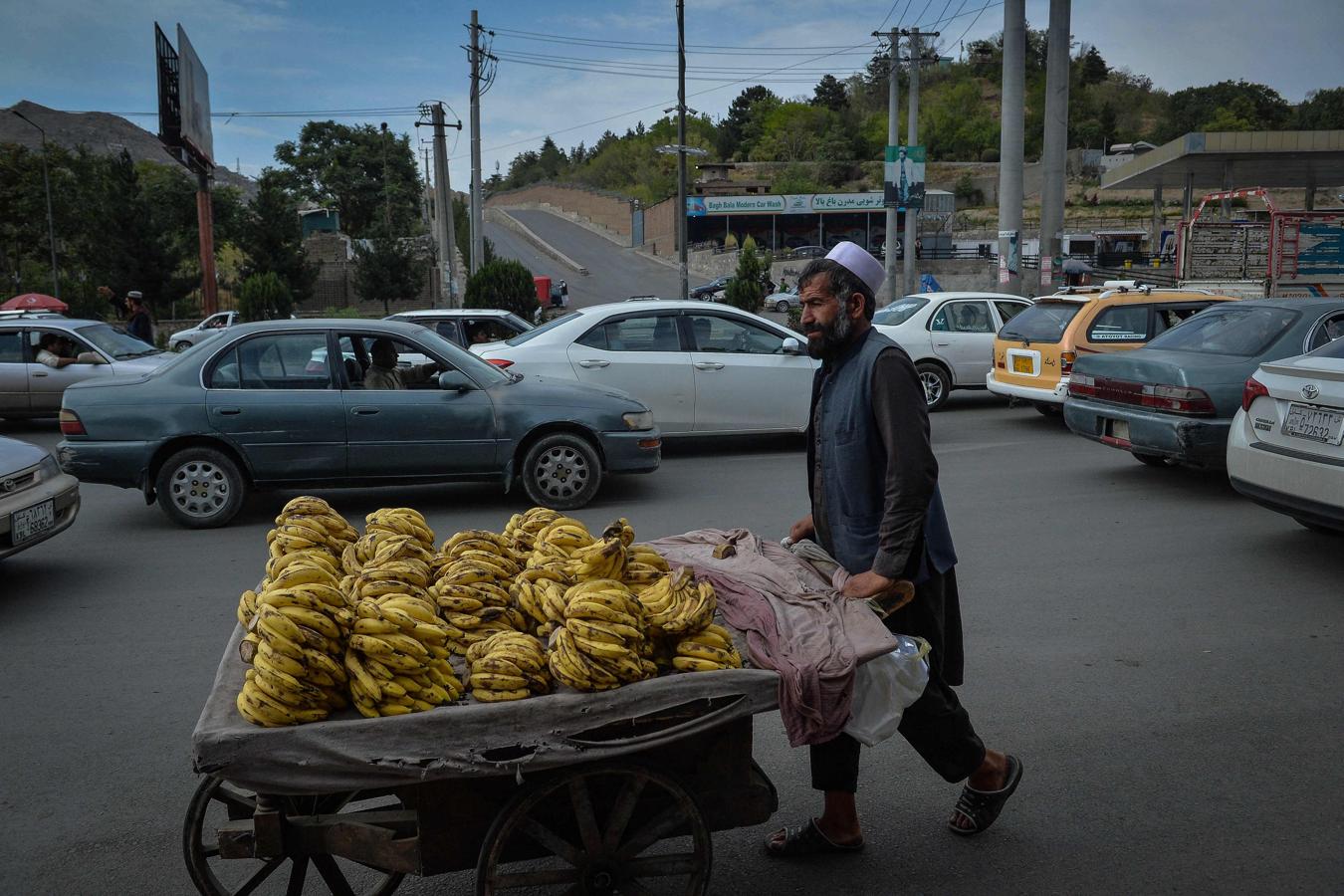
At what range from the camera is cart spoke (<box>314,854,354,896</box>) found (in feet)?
9.75

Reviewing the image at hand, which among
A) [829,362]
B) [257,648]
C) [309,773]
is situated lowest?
[309,773]

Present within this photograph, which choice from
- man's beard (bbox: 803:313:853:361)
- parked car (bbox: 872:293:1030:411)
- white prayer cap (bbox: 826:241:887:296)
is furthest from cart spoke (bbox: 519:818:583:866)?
parked car (bbox: 872:293:1030:411)

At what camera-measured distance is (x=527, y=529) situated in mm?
3654

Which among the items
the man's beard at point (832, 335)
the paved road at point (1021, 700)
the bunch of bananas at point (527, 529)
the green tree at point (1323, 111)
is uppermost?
the green tree at point (1323, 111)

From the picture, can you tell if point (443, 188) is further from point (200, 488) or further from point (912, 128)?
point (200, 488)

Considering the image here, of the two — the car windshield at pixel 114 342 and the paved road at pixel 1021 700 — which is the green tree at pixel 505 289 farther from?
the paved road at pixel 1021 700

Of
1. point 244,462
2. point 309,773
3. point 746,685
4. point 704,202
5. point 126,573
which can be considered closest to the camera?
point 309,773

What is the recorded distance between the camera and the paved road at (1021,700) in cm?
338

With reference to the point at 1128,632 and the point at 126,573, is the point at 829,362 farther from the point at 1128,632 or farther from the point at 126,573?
the point at 126,573

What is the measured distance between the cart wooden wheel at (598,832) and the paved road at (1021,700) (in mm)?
501

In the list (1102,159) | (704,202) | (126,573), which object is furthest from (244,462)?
(1102,159)

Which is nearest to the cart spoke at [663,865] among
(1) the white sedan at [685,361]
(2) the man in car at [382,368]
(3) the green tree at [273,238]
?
(2) the man in car at [382,368]

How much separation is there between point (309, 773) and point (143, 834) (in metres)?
1.53

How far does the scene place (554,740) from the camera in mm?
2574
